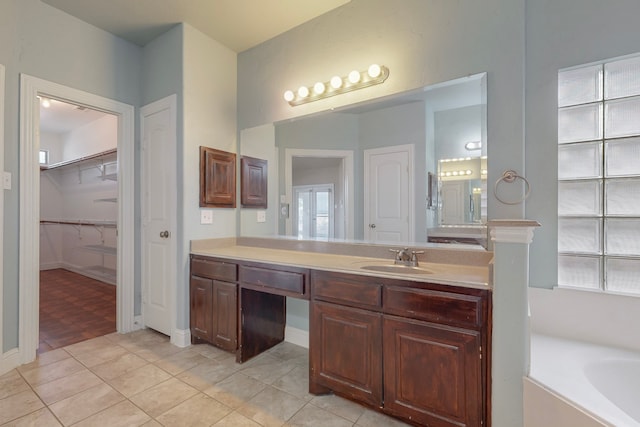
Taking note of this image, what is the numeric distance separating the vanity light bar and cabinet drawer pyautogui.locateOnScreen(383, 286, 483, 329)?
52.5 inches

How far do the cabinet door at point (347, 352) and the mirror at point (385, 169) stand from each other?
71 centimetres

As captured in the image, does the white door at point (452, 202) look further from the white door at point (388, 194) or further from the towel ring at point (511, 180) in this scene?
the towel ring at point (511, 180)

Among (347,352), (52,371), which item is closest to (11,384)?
(52,371)

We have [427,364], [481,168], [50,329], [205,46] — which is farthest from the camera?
[50,329]

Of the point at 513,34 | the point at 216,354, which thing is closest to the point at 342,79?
the point at 513,34

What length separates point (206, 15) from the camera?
220cm

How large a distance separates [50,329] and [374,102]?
11.0 feet

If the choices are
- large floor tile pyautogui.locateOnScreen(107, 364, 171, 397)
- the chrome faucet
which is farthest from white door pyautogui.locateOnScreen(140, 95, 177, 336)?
the chrome faucet

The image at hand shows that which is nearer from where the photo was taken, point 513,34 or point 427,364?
point 427,364

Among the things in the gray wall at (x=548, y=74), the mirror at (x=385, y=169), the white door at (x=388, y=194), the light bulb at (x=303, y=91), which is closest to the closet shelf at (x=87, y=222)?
the mirror at (x=385, y=169)

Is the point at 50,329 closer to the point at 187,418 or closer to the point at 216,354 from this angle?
the point at 216,354

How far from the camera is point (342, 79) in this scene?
80.4 inches

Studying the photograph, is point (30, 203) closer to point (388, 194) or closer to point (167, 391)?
point (167, 391)

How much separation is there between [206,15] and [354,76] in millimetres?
1251
